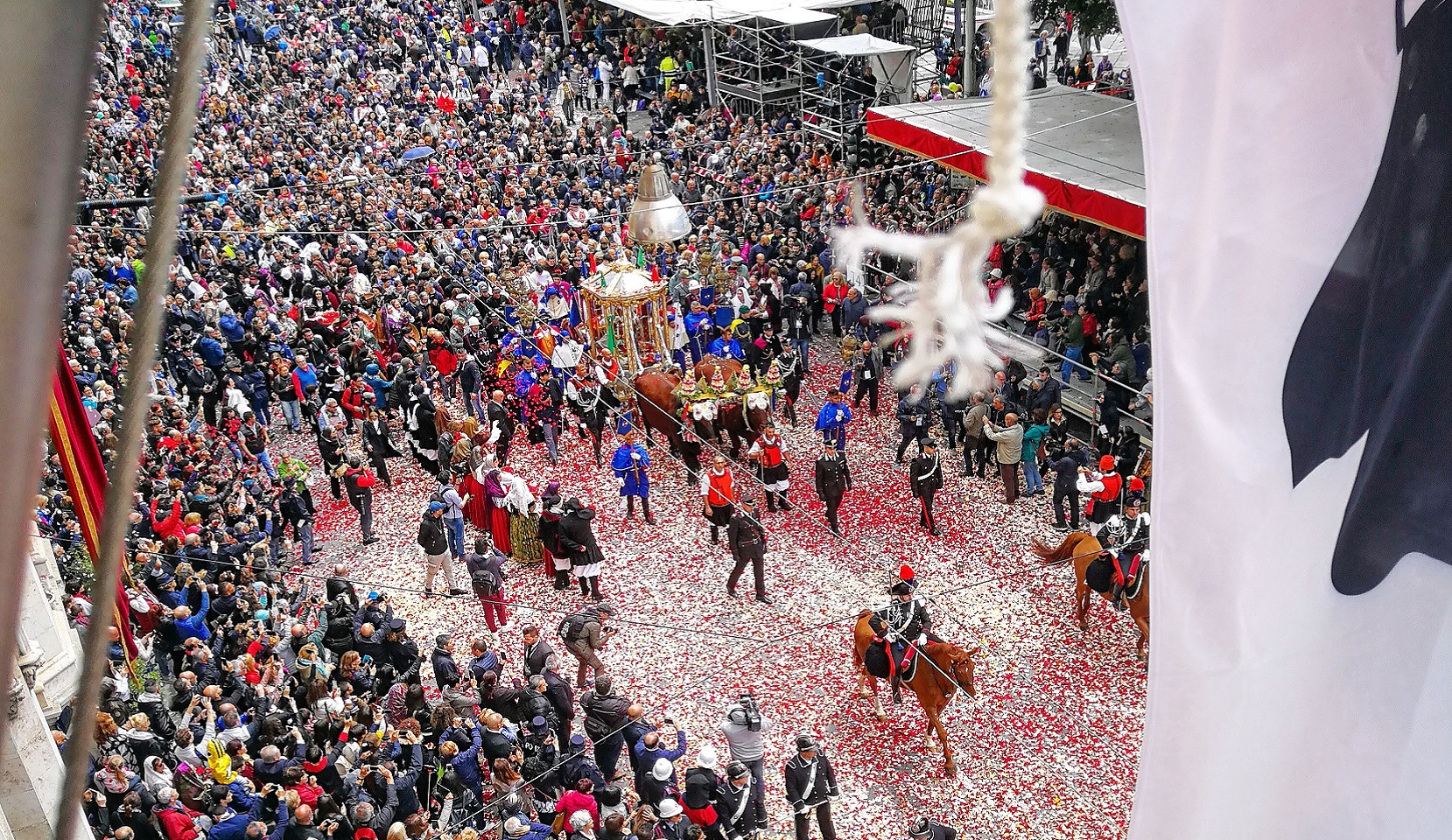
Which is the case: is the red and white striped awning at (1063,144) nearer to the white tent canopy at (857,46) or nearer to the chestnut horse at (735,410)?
the white tent canopy at (857,46)

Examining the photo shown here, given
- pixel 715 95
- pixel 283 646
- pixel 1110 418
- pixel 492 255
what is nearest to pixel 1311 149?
pixel 283 646

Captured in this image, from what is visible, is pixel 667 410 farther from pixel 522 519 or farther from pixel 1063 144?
pixel 1063 144

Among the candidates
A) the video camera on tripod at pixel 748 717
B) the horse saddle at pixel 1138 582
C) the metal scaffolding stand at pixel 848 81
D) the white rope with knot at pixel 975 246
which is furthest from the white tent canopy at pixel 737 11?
the white rope with knot at pixel 975 246

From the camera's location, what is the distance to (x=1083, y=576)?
11656 mm

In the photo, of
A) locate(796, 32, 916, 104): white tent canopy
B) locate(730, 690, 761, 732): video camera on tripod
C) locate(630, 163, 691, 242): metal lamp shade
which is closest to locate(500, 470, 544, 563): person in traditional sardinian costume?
locate(730, 690, 761, 732): video camera on tripod

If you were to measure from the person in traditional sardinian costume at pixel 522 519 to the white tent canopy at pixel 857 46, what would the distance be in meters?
13.1

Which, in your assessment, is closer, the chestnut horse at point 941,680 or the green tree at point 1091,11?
the chestnut horse at point 941,680

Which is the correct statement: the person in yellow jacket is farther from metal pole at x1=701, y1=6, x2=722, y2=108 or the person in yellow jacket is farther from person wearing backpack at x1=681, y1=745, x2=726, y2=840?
metal pole at x1=701, y1=6, x2=722, y2=108

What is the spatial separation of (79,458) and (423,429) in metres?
4.95

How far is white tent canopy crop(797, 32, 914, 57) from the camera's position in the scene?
76.8 feet

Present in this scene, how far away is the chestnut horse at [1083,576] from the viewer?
11.2m

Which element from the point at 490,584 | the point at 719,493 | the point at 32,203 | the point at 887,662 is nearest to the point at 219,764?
the point at 490,584

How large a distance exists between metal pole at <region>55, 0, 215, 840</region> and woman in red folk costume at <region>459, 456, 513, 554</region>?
1255 centimetres

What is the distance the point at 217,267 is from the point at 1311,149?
20.8 meters
